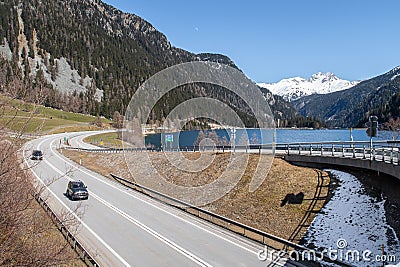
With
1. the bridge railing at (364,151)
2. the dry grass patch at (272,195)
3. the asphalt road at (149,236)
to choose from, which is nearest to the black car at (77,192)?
the asphalt road at (149,236)

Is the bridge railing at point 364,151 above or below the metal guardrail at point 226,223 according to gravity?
above

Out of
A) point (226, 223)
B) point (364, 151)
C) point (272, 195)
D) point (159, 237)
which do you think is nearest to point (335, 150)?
point (364, 151)

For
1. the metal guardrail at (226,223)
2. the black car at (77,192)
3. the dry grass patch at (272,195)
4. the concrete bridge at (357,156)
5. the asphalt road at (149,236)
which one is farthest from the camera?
the black car at (77,192)

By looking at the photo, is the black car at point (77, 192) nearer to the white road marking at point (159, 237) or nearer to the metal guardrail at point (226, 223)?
the white road marking at point (159, 237)

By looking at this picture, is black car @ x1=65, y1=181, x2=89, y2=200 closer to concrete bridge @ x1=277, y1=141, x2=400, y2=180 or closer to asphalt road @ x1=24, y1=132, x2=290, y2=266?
asphalt road @ x1=24, y1=132, x2=290, y2=266

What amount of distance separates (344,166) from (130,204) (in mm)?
17739

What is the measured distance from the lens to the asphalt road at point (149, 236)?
52.6 feet

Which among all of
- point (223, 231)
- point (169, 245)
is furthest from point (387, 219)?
point (169, 245)

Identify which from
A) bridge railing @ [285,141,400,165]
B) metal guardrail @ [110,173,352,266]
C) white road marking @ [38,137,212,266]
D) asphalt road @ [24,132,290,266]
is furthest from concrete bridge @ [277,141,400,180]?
white road marking @ [38,137,212,266]

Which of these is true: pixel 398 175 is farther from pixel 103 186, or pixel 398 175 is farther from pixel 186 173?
pixel 103 186

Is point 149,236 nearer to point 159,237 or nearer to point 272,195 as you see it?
point 159,237

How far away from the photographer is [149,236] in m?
19.6

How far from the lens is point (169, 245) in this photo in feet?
59.4

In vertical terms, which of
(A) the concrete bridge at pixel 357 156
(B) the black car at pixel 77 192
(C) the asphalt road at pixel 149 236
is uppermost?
(A) the concrete bridge at pixel 357 156
